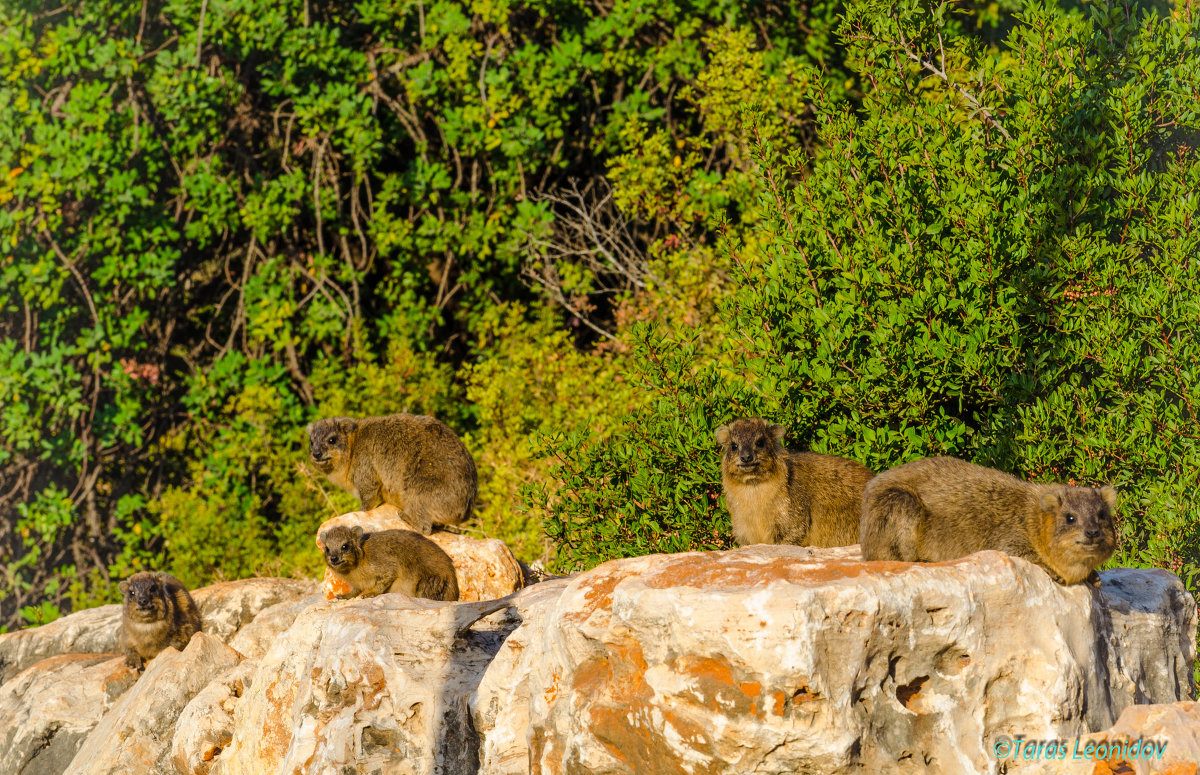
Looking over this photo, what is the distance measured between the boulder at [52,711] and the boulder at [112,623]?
31.6 inches

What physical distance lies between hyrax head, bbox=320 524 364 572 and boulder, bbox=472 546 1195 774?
2590 mm

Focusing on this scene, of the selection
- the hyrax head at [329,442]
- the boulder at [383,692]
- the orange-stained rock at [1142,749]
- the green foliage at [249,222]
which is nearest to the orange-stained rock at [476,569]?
the hyrax head at [329,442]

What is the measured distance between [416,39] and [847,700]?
37.0ft

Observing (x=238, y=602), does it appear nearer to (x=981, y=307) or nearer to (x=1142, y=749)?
(x=981, y=307)

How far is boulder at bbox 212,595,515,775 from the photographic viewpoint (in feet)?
19.3

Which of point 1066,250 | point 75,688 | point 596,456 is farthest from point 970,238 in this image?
point 75,688

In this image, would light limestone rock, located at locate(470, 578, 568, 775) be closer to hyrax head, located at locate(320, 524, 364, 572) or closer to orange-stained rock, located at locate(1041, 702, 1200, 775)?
hyrax head, located at locate(320, 524, 364, 572)

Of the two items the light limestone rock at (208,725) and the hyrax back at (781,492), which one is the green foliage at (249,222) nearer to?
the light limestone rock at (208,725)

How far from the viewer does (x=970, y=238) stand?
297 inches

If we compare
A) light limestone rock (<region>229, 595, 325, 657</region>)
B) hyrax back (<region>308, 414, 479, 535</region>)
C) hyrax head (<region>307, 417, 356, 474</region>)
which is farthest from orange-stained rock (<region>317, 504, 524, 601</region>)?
hyrax head (<region>307, 417, 356, 474</region>)

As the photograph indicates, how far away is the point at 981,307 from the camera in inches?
294

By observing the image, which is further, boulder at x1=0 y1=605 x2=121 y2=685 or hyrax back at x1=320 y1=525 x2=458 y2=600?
boulder at x1=0 y1=605 x2=121 y2=685

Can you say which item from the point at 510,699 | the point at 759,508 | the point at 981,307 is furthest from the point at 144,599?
the point at 981,307

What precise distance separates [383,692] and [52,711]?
162 inches
